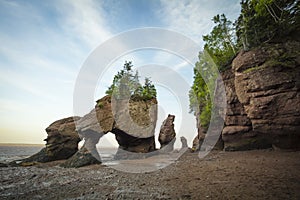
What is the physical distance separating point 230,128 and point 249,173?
12.0m

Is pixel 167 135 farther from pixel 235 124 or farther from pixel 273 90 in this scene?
pixel 273 90

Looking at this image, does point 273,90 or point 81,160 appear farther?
point 81,160

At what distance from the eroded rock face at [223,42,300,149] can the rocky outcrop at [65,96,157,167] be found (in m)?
19.2

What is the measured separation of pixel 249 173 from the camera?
371 inches

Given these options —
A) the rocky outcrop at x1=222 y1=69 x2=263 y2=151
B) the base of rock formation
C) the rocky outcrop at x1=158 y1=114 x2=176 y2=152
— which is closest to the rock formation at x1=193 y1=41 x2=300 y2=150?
the rocky outcrop at x1=222 y1=69 x2=263 y2=151

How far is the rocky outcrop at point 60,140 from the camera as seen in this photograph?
2731 cm

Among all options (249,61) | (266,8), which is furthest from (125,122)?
(266,8)

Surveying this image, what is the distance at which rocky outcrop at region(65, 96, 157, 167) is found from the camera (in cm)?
2656

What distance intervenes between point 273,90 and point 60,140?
30297 mm

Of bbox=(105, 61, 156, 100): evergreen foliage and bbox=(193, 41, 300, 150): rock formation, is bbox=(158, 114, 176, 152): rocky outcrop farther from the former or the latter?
bbox=(193, 41, 300, 150): rock formation

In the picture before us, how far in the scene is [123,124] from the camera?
30.2m

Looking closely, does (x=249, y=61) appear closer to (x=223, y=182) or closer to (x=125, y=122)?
(x=223, y=182)

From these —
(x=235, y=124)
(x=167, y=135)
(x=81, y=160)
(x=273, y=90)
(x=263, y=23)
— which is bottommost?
(x=81, y=160)

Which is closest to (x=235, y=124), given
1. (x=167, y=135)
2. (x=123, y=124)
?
(x=123, y=124)
